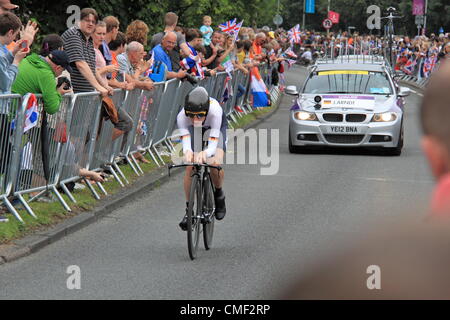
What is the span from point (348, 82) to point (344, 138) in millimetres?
1372

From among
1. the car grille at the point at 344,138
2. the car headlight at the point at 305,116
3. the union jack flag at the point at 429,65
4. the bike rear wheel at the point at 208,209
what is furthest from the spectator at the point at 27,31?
the union jack flag at the point at 429,65

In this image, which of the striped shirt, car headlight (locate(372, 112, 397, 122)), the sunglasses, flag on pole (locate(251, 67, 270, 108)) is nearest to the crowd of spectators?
the striped shirt

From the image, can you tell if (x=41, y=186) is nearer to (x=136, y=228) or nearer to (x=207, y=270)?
(x=136, y=228)

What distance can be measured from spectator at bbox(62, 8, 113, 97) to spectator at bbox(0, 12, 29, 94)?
1.89 meters

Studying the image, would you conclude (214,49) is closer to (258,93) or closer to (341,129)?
(341,129)

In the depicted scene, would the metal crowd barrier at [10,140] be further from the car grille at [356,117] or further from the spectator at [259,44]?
the spectator at [259,44]

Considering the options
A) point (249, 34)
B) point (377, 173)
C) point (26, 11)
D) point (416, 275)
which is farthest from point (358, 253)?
point (249, 34)

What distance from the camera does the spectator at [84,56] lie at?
38.2 feet

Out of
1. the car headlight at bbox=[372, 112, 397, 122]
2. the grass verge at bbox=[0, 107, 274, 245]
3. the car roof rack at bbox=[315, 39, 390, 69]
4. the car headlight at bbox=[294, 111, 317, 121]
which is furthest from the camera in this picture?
the car roof rack at bbox=[315, 39, 390, 69]

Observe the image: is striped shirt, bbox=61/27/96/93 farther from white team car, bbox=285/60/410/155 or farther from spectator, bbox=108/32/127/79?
white team car, bbox=285/60/410/155

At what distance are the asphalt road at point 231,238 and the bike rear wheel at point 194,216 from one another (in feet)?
Answer: 0.49

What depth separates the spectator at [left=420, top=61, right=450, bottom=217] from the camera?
4.19 feet

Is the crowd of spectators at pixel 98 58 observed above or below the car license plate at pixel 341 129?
above

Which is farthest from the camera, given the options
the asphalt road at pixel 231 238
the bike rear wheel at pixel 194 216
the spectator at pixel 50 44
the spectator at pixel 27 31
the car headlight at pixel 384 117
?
the car headlight at pixel 384 117
